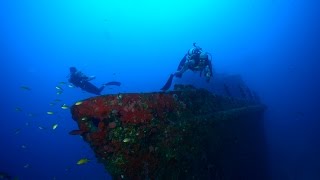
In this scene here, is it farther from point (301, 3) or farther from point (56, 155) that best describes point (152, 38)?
point (56, 155)

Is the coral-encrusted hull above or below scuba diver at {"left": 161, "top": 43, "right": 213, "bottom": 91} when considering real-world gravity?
below

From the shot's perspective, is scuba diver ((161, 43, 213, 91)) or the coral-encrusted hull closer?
the coral-encrusted hull

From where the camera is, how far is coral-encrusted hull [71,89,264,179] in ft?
10.6

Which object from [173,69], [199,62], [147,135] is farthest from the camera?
[173,69]

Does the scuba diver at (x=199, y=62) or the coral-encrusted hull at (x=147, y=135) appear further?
the scuba diver at (x=199, y=62)

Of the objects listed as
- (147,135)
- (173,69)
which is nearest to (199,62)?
(147,135)

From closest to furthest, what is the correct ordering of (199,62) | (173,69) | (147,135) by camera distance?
(147,135), (199,62), (173,69)

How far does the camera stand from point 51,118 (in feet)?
280

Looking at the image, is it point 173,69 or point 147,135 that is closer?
point 147,135

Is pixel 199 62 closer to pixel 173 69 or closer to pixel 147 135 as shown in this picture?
pixel 147 135

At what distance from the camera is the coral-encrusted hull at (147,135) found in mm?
3225

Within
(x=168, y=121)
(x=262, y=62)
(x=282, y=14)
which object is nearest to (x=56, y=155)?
(x=262, y=62)

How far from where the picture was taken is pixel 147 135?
11.1 ft

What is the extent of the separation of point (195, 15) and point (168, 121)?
169 meters
